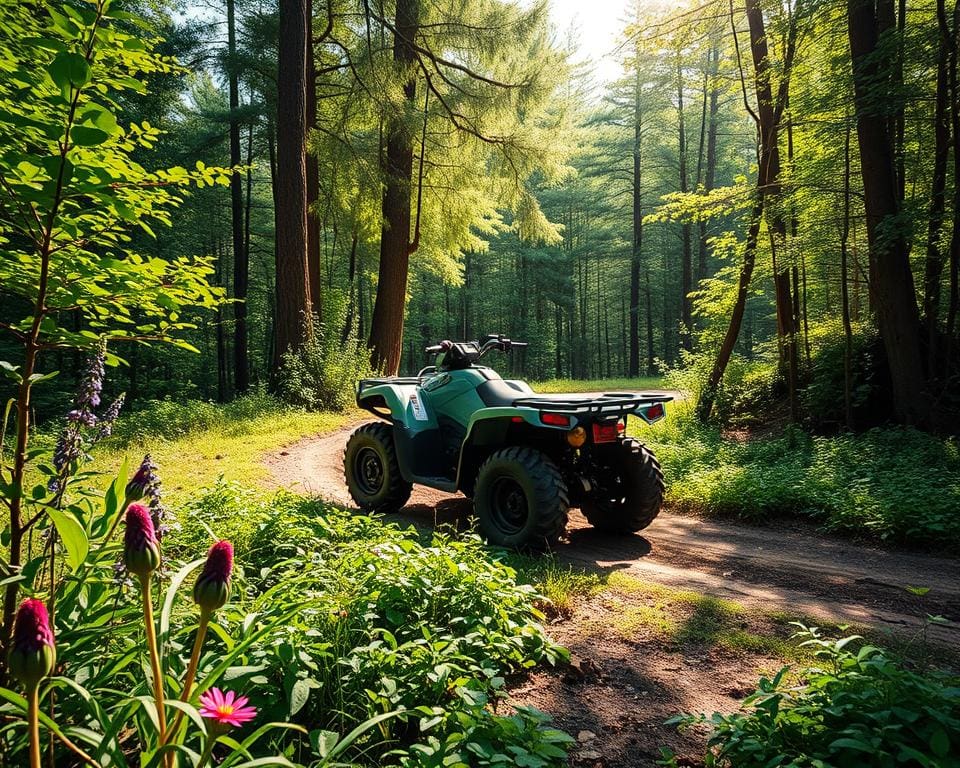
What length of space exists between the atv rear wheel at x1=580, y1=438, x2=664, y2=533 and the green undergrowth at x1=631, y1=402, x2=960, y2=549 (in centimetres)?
157

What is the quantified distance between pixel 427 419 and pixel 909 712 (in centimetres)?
418

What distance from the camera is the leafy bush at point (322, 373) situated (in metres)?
10.5

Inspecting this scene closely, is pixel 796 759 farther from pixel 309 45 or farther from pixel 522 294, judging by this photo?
pixel 522 294

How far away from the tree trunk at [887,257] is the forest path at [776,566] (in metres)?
3.72

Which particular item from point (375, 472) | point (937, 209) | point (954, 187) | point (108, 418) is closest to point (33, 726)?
point (108, 418)

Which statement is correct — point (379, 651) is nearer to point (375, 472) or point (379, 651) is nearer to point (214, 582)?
point (214, 582)

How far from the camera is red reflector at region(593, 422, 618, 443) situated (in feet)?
13.7

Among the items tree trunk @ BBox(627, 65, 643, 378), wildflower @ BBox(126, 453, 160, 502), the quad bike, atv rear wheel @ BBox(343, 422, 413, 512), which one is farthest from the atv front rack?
tree trunk @ BBox(627, 65, 643, 378)

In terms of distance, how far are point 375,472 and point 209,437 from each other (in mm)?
3999

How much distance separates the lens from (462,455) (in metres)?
4.79

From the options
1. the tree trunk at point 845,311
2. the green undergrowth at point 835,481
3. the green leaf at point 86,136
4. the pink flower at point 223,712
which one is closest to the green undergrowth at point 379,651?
the pink flower at point 223,712

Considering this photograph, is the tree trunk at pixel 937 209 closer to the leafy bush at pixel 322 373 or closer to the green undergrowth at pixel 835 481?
the green undergrowth at pixel 835 481

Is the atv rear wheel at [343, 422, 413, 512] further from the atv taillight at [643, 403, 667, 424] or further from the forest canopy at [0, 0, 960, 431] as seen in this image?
the atv taillight at [643, 403, 667, 424]

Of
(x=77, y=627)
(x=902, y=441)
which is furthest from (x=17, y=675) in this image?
(x=902, y=441)
